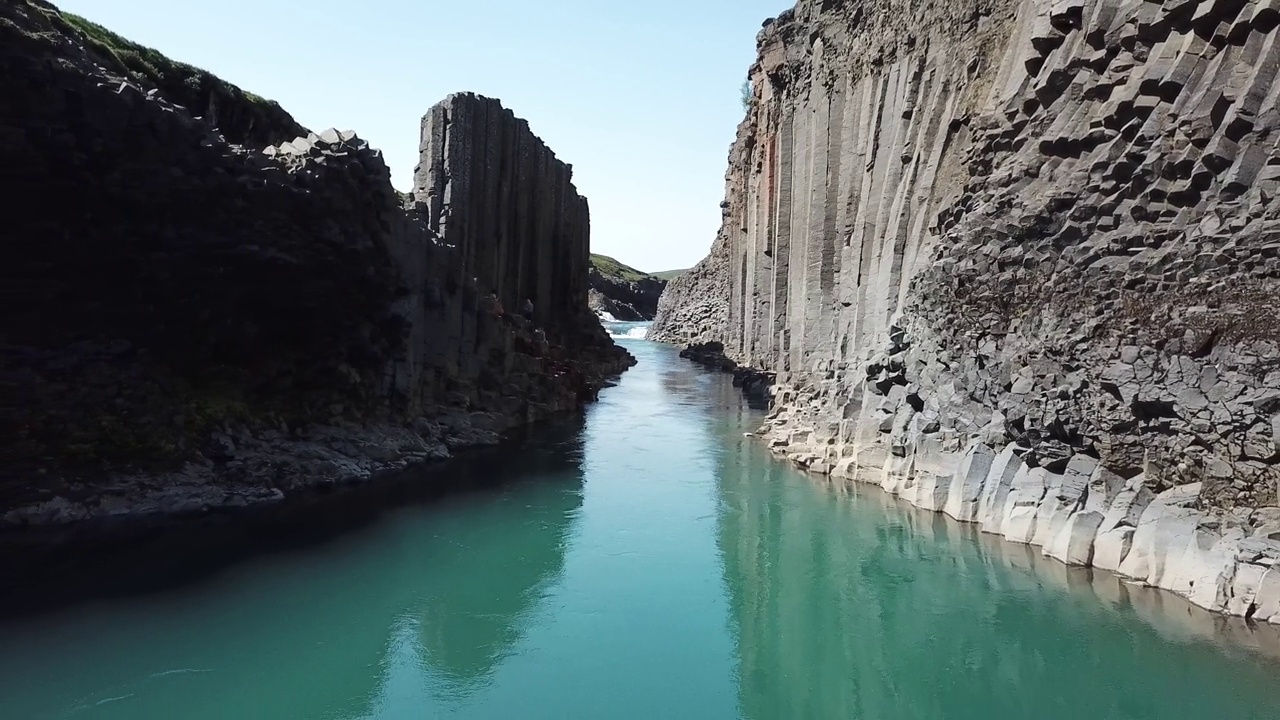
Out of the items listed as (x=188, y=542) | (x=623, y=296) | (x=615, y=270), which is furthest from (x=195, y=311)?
(x=615, y=270)

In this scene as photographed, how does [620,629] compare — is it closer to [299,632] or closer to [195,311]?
[299,632]

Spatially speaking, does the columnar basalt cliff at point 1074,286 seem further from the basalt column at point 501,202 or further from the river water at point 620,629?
the basalt column at point 501,202

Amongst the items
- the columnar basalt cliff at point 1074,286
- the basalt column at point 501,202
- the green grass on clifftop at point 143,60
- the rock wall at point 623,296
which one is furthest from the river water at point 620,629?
the rock wall at point 623,296

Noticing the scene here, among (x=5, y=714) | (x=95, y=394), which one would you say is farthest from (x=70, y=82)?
(x=5, y=714)

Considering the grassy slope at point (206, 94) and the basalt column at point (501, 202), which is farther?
the basalt column at point (501, 202)

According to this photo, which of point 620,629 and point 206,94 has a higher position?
point 206,94
